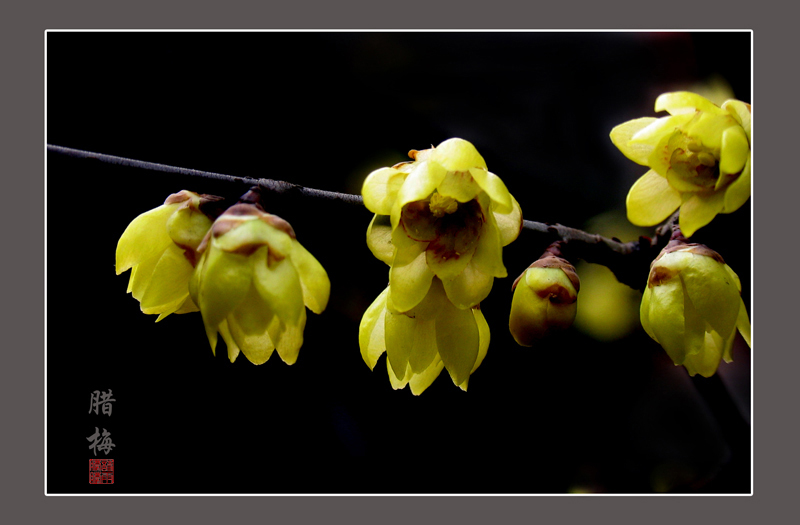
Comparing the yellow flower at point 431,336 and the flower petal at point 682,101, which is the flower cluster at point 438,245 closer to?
the yellow flower at point 431,336

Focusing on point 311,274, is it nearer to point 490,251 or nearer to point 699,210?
point 490,251

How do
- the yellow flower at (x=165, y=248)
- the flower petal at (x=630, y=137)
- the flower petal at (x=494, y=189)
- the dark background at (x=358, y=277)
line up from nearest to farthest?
the flower petal at (x=494, y=189) < the yellow flower at (x=165, y=248) < the flower petal at (x=630, y=137) < the dark background at (x=358, y=277)

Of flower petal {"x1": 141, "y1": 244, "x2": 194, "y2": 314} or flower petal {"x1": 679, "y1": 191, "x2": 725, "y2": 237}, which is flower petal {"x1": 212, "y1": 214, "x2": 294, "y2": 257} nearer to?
flower petal {"x1": 141, "y1": 244, "x2": 194, "y2": 314}

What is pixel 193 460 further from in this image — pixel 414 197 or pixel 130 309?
pixel 414 197

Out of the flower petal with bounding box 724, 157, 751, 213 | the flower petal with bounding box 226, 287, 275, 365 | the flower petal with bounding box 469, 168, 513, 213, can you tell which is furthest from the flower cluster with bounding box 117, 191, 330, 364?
the flower petal with bounding box 724, 157, 751, 213

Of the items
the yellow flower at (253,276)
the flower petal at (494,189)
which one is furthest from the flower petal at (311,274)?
the flower petal at (494,189)

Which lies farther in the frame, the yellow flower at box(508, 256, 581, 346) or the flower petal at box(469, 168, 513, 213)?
the yellow flower at box(508, 256, 581, 346)

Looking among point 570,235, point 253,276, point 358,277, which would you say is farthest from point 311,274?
point 358,277
